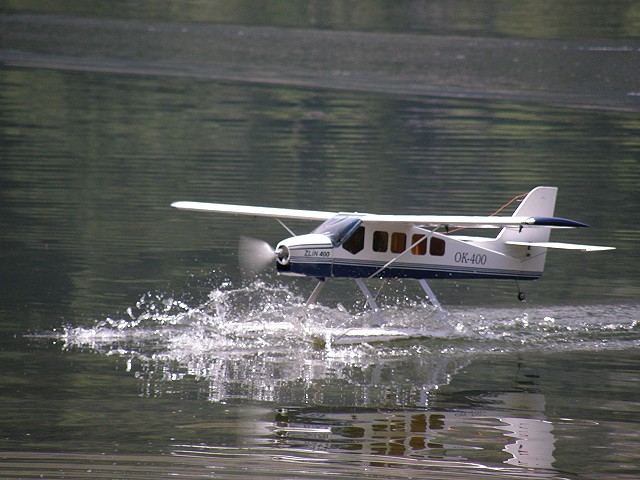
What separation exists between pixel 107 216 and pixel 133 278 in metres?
5.49

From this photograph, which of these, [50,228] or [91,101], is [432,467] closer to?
[50,228]

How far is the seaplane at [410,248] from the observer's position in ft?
47.7

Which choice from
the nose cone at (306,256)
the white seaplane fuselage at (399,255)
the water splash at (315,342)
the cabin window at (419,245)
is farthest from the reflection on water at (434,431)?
the cabin window at (419,245)

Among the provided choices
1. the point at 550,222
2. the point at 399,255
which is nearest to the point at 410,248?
the point at 399,255

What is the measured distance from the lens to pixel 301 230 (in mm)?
22219

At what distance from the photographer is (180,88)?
41.4m

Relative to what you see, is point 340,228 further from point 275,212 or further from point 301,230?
point 301,230

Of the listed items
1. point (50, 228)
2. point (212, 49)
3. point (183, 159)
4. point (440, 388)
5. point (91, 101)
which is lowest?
point (440, 388)

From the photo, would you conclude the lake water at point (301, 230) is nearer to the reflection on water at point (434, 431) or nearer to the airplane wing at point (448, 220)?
the reflection on water at point (434, 431)

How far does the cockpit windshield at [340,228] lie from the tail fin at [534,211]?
7.54ft

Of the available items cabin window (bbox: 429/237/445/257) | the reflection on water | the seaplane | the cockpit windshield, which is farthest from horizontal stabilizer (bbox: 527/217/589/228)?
the reflection on water

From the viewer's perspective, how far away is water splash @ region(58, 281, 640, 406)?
12961 mm

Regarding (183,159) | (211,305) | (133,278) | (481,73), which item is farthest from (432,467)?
(481,73)

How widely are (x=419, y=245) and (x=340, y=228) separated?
1.25m
